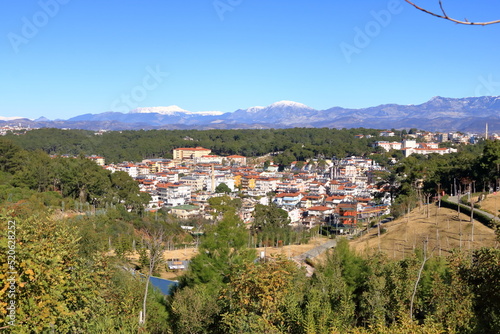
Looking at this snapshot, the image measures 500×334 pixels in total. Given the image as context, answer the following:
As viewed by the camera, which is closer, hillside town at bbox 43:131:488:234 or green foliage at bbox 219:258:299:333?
green foliage at bbox 219:258:299:333

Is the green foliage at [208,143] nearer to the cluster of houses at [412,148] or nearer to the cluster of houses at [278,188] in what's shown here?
the cluster of houses at [412,148]

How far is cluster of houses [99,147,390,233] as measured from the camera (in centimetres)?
2971

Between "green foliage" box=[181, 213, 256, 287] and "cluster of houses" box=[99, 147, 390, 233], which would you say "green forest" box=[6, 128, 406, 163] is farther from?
"green foliage" box=[181, 213, 256, 287]

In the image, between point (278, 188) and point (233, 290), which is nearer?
point (233, 290)

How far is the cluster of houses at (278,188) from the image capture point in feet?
97.5


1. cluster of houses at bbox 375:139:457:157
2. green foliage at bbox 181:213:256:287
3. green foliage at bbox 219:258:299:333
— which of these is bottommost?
cluster of houses at bbox 375:139:457:157

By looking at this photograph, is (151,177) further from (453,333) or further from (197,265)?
(453,333)

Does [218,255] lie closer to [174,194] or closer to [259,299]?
Answer: [259,299]

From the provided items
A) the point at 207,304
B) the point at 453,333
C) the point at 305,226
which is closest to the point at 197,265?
the point at 207,304

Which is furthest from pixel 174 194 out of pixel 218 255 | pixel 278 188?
pixel 218 255

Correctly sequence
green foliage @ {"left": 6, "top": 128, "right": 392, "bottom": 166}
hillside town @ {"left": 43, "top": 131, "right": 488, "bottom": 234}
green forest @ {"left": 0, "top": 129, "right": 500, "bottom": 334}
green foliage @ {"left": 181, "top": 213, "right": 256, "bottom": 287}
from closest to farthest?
green forest @ {"left": 0, "top": 129, "right": 500, "bottom": 334} < green foliage @ {"left": 181, "top": 213, "right": 256, "bottom": 287} < hillside town @ {"left": 43, "top": 131, "right": 488, "bottom": 234} < green foliage @ {"left": 6, "top": 128, "right": 392, "bottom": 166}

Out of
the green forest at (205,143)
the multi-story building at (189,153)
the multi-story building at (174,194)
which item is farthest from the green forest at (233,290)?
the multi-story building at (189,153)

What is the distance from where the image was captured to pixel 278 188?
1602 inches

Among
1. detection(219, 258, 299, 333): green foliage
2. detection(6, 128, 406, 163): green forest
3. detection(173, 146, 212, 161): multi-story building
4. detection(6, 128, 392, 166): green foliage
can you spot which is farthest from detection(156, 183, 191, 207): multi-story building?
detection(219, 258, 299, 333): green foliage
